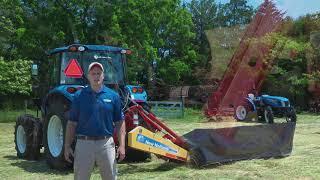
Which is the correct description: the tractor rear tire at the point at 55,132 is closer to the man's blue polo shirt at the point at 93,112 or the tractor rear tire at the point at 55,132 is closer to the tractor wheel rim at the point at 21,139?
the tractor wheel rim at the point at 21,139

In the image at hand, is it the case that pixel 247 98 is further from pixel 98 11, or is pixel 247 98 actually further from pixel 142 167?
pixel 98 11

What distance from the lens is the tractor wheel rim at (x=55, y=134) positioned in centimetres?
995

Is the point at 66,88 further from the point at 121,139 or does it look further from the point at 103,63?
the point at 121,139

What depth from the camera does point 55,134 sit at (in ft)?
32.9

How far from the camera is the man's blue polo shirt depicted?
19.0 feet

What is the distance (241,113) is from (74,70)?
13.5 meters

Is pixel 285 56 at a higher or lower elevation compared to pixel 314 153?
higher

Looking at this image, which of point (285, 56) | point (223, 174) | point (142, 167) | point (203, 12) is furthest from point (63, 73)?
point (203, 12)

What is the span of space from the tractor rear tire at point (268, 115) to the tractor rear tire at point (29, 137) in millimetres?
11464

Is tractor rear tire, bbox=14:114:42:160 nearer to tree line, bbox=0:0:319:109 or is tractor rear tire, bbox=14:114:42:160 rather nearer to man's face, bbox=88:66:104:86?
man's face, bbox=88:66:104:86

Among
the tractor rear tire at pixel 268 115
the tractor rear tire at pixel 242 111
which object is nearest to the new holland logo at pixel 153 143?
the tractor rear tire at pixel 268 115

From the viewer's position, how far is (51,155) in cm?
980

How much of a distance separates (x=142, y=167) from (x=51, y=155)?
164cm

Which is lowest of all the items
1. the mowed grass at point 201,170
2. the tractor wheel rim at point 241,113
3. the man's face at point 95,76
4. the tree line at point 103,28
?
the mowed grass at point 201,170
